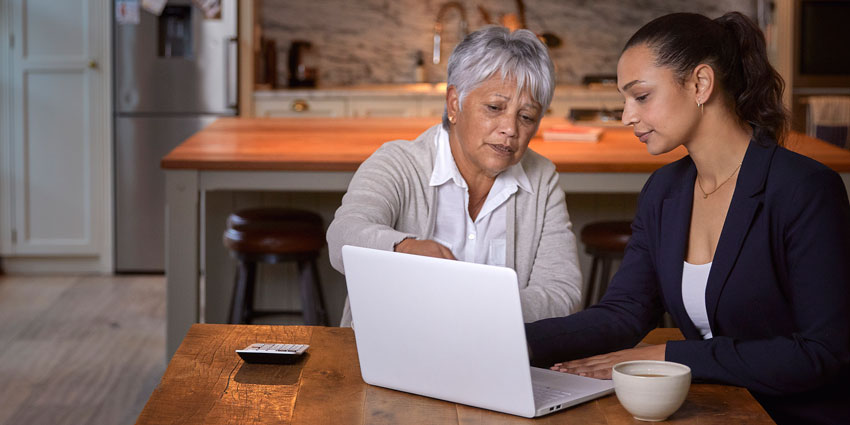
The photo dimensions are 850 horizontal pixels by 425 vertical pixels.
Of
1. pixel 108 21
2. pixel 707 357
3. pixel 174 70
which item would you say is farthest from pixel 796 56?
pixel 707 357

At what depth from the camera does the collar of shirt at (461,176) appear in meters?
2.18

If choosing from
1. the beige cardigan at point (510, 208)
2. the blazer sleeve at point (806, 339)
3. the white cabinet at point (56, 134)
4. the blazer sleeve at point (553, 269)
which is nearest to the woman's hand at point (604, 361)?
the blazer sleeve at point (806, 339)

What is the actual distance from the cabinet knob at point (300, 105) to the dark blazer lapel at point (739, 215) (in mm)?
4025

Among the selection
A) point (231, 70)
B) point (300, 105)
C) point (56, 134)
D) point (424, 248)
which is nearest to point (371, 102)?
point (300, 105)

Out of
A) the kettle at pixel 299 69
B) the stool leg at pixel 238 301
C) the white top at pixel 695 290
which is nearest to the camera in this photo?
the white top at pixel 695 290

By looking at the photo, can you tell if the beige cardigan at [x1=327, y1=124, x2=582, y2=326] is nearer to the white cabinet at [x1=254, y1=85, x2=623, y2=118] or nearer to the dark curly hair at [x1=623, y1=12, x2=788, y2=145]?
the dark curly hair at [x1=623, y1=12, x2=788, y2=145]

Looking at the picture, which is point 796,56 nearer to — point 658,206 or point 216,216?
point 216,216

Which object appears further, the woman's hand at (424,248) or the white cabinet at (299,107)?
the white cabinet at (299,107)

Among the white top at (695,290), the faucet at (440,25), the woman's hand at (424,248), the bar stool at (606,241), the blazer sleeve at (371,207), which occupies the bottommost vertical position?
the bar stool at (606,241)

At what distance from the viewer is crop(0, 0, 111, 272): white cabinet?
5.19m

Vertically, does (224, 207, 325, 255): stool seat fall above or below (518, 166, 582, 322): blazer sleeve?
below

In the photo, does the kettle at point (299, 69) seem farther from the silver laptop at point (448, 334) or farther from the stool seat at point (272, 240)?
the silver laptop at point (448, 334)

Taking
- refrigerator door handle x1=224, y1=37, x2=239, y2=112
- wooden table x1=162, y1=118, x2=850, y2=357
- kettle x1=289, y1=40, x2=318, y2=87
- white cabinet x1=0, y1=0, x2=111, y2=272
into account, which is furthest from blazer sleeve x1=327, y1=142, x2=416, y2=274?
kettle x1=289, y1=40, x2=318, y2=87

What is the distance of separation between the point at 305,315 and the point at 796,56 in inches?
141
